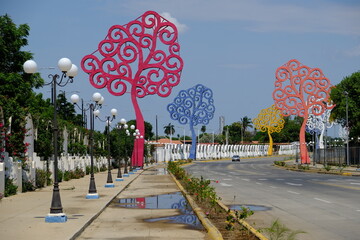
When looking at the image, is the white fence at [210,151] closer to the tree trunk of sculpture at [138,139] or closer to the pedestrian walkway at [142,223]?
the tree trunk of sculpture at [138,139]

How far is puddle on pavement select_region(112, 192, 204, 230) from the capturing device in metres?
16.1

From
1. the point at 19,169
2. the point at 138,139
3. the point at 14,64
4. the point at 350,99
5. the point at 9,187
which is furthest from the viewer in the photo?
the point at 350,99

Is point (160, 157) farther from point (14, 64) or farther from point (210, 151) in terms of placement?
point (14, 64)

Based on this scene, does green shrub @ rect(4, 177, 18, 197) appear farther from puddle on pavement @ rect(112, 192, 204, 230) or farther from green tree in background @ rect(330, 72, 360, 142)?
green tree in background @ rect(330, 72, 360, 142)

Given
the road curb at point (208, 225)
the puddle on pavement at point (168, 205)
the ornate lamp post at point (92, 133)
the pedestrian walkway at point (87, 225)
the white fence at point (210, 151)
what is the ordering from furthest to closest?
the white fence at point (210, 151)
the ornate lamp post at point (92, 133)
the puddle on pavement at point (168, 205)
the pedestrian walkway at point (87, 225)
the road curb at point (208, 225)

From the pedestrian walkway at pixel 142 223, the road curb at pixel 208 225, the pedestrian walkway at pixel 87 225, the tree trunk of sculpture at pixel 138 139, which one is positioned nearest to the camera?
the road curb at pixel 208 225

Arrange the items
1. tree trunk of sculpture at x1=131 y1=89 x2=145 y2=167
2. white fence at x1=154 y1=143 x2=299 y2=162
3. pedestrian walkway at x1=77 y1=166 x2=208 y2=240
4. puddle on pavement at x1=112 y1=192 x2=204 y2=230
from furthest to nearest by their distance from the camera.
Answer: white fence at x1=154 y1=143 x2=299 y2=162, tree trunk of sculpture at x1=131 y1=89 x2=145 y2=167, puddle on pavement at x1=112 y1=192 x2=204 y2=230, pedestrian walkway at x1=77 y1=166 x2=208 y2=240

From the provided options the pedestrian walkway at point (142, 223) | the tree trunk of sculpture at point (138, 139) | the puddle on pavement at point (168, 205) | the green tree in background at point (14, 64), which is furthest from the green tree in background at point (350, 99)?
the pedestrian walkway at point (142, 223)

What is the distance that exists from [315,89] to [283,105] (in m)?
4.71

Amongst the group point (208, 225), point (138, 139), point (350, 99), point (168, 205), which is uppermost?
point (350, 99)

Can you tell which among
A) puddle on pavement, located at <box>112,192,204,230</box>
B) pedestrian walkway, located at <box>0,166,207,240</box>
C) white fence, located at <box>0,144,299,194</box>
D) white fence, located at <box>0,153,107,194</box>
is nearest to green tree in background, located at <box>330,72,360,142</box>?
white fence, located at <box>0,144,299,194</box>

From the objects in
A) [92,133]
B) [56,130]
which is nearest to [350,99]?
[92,133]

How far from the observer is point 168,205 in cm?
2133

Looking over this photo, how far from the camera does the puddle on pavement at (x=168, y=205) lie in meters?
16.1
